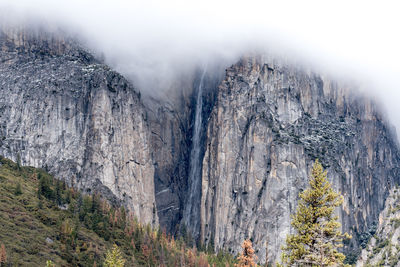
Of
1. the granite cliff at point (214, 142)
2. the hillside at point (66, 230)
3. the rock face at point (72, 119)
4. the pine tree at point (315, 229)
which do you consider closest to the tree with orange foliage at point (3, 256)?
the hillside at point (66, 230)

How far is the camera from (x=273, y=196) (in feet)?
538

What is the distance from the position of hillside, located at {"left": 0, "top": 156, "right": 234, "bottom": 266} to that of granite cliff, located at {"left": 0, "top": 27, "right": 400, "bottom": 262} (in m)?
12.1

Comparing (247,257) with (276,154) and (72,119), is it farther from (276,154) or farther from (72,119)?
(72,119)

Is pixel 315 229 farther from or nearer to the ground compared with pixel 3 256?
farther from the ground

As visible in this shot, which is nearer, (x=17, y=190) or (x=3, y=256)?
(x=3, y=256)

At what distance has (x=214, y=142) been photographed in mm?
180375

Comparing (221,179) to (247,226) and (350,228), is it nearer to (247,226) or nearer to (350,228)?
(247,226)

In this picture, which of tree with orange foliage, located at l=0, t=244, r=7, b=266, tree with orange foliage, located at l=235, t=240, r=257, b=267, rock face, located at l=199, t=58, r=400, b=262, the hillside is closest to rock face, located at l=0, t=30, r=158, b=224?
the hillside

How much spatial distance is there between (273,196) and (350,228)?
2557 cm

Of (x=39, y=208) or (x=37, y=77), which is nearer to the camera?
(x=39, y=208)

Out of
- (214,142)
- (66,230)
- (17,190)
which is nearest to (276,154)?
(214,142)

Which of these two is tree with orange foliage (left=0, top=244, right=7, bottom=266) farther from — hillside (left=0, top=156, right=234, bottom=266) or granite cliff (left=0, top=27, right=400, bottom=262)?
granite cliff (left=0, top=27, right=400, bottom=262)

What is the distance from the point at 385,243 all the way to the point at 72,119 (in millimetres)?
93688

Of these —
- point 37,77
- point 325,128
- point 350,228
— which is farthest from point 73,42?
point 350,228
